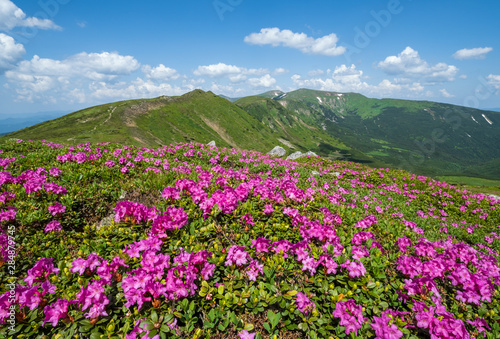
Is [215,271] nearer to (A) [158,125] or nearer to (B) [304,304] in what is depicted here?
(B) [304,304]

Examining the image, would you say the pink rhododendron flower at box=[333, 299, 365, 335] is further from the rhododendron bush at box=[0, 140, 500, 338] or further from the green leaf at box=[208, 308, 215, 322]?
the green leaf at box=[208, 308, 215, 322]

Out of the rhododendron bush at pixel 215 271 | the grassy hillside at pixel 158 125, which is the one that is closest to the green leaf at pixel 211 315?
the rhododendron bush at pixel 215 271

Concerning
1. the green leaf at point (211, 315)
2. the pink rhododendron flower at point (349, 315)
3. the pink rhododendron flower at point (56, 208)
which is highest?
the pink rhododendron flower at point (56, 208)

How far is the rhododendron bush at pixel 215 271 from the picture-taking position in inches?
122

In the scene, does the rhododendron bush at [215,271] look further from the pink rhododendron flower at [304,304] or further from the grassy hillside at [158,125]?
the grassy hillside at [158,125]

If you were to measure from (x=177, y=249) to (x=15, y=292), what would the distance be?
2140 mm

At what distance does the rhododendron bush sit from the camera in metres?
3.11

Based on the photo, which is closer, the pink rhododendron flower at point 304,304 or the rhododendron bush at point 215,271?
the rhododendron bush at point 215,271

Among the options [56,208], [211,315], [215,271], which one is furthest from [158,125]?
[211,315]

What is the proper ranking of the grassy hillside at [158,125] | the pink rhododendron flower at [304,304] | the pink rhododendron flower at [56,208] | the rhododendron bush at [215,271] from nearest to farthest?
1. the rhododendron bush at [215,271]
2. the pink rhododendron flower at [304,304]
3. the pink rhododendron flower at [56,208]
4. the grassy hillside at [158,125]

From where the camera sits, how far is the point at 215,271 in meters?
3.96

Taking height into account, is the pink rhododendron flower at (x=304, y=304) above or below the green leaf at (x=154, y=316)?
below

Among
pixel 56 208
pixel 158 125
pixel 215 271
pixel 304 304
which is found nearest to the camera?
pixel 304 304

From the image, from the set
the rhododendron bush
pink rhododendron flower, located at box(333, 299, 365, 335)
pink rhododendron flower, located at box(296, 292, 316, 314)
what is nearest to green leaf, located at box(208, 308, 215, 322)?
the rhododendron bush
